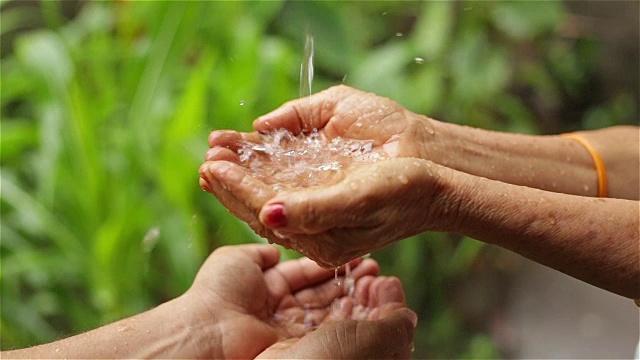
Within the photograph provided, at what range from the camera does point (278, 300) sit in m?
1.01

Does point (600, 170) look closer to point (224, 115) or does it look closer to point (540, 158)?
point (540, 158)

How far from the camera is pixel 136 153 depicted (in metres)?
1.43

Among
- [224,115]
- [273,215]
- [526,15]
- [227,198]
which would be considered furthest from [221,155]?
[526,15]

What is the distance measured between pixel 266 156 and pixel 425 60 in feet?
3.40

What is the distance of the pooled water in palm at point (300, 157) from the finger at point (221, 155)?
14 millimetres

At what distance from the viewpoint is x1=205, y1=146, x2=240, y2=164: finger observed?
0.80 m

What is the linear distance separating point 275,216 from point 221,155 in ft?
0.62

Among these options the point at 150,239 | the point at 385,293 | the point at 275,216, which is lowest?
the point at 150,239

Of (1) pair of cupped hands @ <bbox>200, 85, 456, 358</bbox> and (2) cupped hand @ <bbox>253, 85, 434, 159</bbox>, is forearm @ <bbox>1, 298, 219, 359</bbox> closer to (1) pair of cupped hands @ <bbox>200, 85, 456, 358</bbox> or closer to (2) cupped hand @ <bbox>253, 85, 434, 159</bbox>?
(1) pair of cupped hands @ <bbox>200, 85, 456, 358</bbox>

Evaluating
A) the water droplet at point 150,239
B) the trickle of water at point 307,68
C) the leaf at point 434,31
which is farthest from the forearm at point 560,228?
the leaf at point 434,31

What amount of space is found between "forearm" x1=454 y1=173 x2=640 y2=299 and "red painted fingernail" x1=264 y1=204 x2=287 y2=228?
187 millimetres

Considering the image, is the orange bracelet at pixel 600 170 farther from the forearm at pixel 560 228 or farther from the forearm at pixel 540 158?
the forearm at pixel 560 228

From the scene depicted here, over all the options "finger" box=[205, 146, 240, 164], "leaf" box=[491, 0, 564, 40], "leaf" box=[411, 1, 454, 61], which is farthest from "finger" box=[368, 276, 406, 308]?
"leaf" box=[491, 0, 564, 40]

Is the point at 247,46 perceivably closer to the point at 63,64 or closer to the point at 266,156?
the point at 63,64
